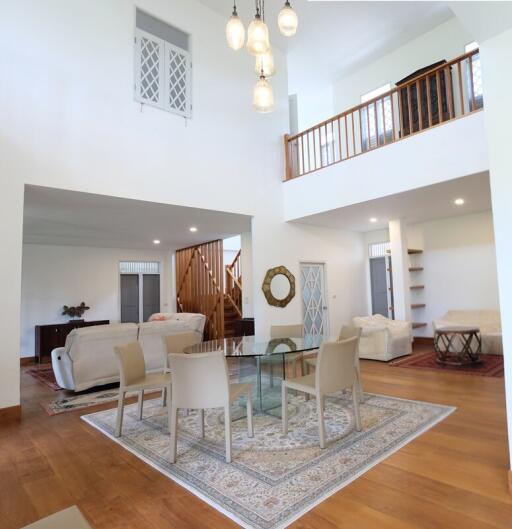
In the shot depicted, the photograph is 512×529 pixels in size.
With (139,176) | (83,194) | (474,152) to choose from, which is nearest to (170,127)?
(139,176)

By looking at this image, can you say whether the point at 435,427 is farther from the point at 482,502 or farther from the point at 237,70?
the point at 237,70

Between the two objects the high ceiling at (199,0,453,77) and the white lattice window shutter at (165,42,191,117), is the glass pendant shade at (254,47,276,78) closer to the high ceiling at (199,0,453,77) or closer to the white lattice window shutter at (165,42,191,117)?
the white lattice window shutter at (165,42,191,117)

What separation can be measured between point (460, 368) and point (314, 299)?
2890 millimetres

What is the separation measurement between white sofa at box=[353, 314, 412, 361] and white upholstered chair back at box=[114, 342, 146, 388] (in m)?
3.78

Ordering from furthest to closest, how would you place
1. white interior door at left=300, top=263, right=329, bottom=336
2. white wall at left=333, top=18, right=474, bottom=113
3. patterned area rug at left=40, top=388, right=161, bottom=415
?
white interior door at left=300, top=263, right=329, bottom=336 < white wall at left=333, top=18, right=474, bottom=113 < patterned area rug at left=40, top=388, right=161, bottom=415

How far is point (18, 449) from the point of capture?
295 centimetres

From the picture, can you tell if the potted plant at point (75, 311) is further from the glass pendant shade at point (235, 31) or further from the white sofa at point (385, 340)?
the glass pendant shade at point (235, 31)

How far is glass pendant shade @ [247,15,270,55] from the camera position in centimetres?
285

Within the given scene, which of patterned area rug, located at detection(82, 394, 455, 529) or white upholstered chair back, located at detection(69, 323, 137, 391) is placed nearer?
patterned area rug, located at detection(82, 394, 455, 529)

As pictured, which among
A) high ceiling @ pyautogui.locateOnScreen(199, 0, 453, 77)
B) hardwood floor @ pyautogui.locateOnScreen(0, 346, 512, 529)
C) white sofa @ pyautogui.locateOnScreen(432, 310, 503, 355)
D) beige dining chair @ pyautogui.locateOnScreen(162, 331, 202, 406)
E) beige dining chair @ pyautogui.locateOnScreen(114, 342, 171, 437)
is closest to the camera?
hardwood floor @ pyautogui.locateOnScreen(0, 346, 512, 529)

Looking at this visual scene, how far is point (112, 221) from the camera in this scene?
612cm

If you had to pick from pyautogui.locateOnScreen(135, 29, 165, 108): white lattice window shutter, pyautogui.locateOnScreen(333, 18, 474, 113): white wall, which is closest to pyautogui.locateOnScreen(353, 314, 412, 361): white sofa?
pyautogui.locateOnScreen(135, 29, 165, 108): white lattice window shutter

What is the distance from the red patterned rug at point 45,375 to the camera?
16.8 ft

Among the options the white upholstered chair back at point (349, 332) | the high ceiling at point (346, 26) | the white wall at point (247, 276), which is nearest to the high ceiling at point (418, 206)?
the white wall at point (247, 276)
